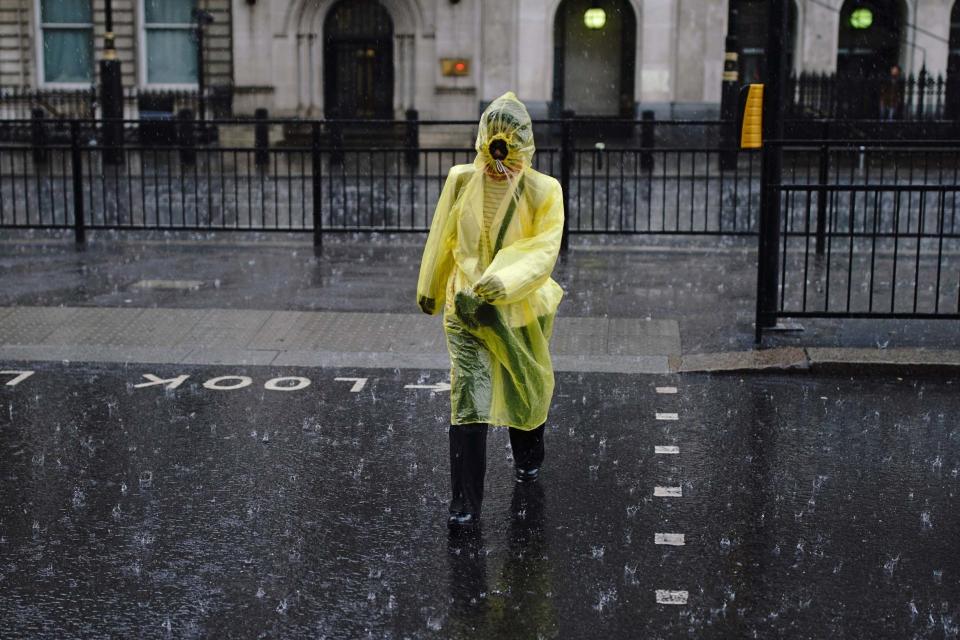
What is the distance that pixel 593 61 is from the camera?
32.4 meters

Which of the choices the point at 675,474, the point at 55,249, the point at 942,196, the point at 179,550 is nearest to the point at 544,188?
the point at 675,474

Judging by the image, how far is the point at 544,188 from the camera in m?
5.93

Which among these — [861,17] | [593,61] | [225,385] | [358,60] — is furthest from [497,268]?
[861,17]

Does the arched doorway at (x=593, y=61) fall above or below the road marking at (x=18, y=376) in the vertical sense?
above

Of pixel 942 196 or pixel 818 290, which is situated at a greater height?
pixel 942 196

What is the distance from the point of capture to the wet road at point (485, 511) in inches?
194

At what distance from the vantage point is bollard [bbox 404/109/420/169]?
15.1 m

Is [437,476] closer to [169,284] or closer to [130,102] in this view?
[169,284]

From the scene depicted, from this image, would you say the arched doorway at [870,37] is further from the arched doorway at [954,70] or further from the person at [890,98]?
the person at [890,98]

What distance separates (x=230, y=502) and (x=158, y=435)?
1255mm

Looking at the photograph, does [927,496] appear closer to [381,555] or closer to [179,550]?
[381,555]

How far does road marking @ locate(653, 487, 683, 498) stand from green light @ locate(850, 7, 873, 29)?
1080 inches

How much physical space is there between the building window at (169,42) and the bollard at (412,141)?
6089mm

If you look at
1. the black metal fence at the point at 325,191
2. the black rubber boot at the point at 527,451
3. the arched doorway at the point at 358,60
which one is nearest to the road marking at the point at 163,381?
the black rubber boot at the point at 527,451
